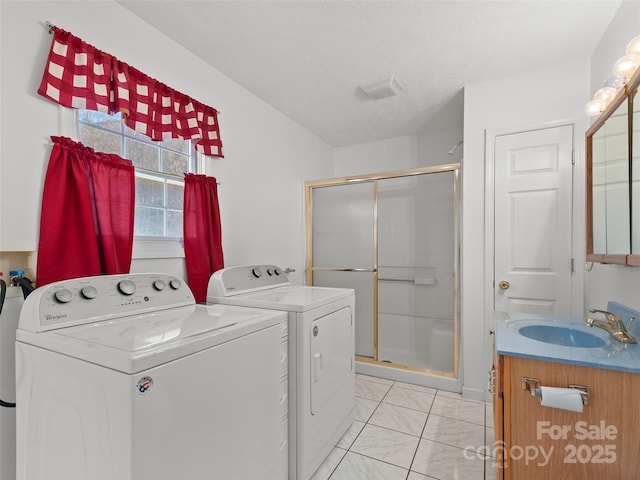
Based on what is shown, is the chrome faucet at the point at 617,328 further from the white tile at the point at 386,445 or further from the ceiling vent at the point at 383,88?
the ceiling vent at the point at 383,88

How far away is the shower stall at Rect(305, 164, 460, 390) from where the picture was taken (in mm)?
2654

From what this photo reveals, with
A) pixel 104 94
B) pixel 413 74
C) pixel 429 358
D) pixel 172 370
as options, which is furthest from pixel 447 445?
pixel 104 94

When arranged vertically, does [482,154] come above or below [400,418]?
above

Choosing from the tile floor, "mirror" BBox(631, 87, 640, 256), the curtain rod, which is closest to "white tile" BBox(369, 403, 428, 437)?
the tile floor

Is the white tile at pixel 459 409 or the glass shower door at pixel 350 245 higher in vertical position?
the glass shower door at pixel 350 245

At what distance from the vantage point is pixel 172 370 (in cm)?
89

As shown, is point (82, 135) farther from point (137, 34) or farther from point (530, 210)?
point (530, 210)

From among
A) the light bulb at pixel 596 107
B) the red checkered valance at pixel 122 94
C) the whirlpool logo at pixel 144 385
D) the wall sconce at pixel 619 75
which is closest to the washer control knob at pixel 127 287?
the whirlpool logo at pixel 144 385

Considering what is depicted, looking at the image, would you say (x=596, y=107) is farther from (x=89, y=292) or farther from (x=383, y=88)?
(x=89, y=292)

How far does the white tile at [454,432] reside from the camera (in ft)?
5.99

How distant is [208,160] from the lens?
80.8 inches

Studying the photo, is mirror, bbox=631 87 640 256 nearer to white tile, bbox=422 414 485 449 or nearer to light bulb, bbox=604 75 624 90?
light bulb, bbox=604 75 624 90

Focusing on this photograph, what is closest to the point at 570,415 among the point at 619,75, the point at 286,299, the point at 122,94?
the point at 286,299

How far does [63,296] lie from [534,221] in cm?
270
